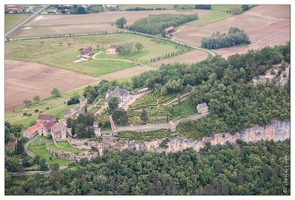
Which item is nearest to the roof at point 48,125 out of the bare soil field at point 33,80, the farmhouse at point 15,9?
the bare soil field at point 33,80

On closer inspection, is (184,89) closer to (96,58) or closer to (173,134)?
(173,134)

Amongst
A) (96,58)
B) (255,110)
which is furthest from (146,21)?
(255,110)

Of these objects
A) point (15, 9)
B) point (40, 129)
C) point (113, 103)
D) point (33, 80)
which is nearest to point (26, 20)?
point (15, 9)

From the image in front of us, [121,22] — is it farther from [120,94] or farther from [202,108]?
[202,108]

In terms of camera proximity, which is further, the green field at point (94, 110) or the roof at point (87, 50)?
the roof at point (87, 50)

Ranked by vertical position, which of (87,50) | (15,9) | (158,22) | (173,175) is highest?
(15,9)

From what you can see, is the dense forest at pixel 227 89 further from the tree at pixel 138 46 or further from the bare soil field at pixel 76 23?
the bare soil field at pixel 76 23
